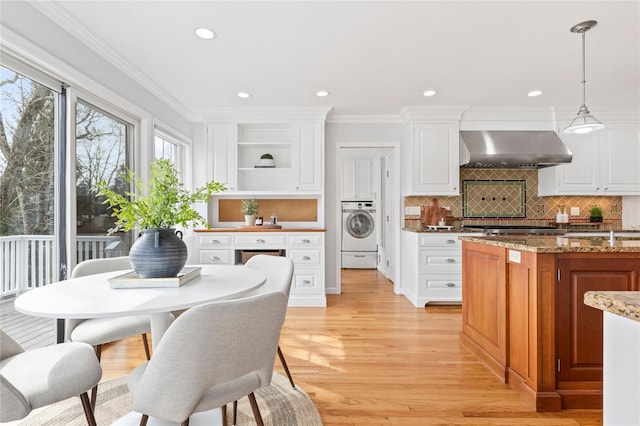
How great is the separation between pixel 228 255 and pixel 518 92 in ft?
12.1

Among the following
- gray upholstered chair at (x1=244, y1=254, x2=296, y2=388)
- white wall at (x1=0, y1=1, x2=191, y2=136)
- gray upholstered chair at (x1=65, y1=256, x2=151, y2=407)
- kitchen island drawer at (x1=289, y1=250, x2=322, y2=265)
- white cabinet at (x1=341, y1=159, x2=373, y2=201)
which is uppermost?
white wall at (x1=0, y1=1, x2=191, y2=136)

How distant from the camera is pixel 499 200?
4375mm

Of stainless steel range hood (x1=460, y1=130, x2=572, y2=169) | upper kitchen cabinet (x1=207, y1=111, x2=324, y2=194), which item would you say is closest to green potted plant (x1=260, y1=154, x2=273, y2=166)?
upper kitchen cabinet (x1=207, y1=111, x2=324, y2=194)

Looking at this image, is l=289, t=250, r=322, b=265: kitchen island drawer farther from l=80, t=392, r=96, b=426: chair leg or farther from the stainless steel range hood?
l=80, t=392, r=96, b=426: chair leg

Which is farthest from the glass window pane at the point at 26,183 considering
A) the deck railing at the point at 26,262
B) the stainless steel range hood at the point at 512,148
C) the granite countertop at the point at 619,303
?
the stainless steel range hood at the point at 512,148

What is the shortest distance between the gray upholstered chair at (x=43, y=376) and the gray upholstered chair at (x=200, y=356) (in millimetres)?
265

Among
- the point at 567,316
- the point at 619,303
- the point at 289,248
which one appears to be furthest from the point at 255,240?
the point at 619,303

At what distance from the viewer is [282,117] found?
406 cm

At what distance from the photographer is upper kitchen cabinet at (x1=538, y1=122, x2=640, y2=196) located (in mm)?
4051

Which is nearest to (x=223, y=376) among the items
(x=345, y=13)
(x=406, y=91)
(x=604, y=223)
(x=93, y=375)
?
(x=93, y=375)

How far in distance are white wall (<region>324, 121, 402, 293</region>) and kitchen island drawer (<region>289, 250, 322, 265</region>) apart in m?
0.53

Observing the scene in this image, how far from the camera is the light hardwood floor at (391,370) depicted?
1.75 m

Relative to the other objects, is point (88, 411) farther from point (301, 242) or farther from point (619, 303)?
point (301, 242)

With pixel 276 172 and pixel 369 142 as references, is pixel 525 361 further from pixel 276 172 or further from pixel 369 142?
pixel 276 172
